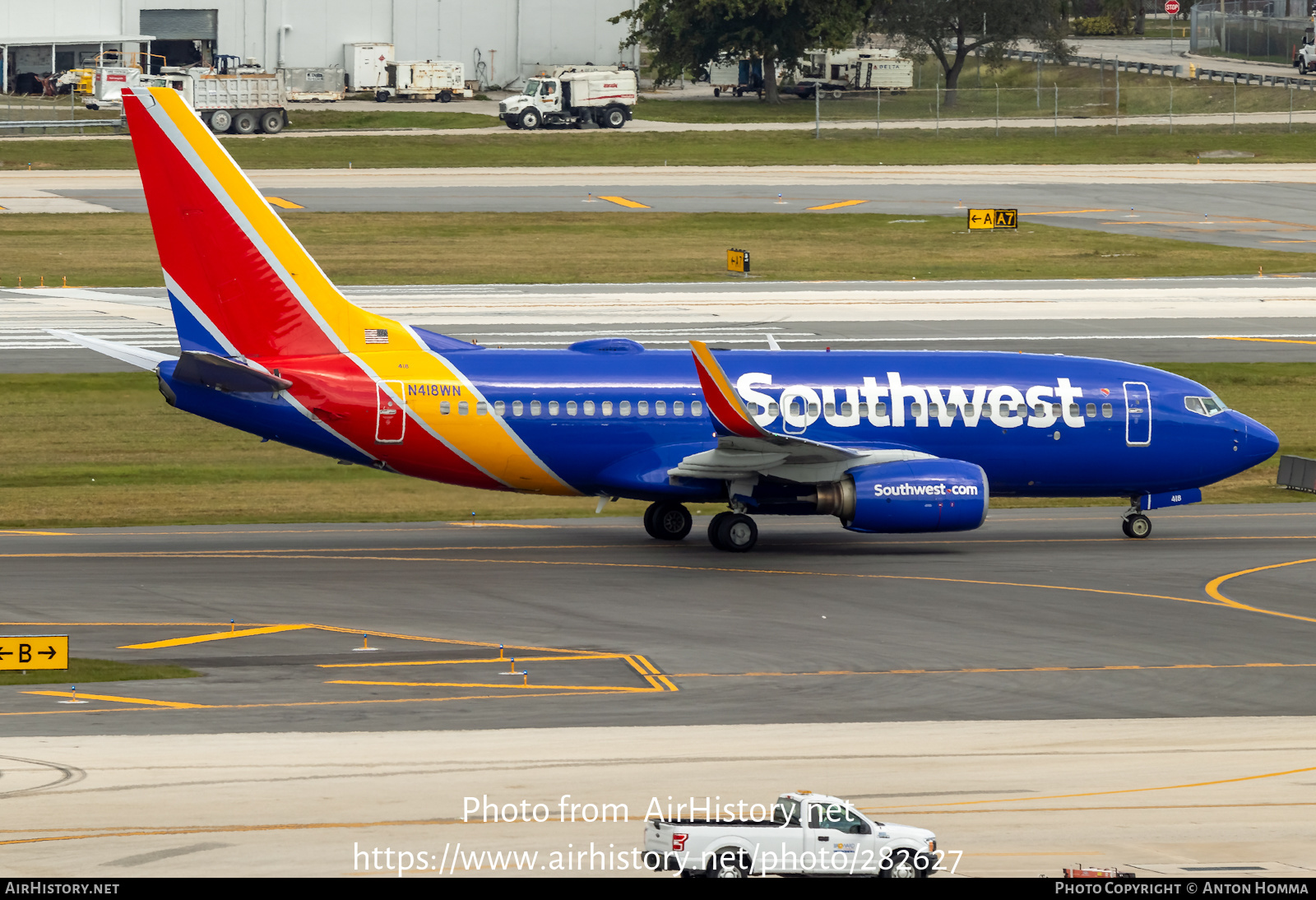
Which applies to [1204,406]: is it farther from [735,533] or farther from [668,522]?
[668,522]

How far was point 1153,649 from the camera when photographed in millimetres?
30781

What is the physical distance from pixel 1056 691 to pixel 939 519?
937 cm

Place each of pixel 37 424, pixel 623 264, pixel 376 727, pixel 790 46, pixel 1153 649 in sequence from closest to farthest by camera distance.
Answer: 1. pixel 376 727
2. pixel 1153 649
3. pixel 37 424
4. pixel 623 264
5. pixel 790 46

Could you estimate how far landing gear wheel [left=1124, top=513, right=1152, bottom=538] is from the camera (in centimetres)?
4131

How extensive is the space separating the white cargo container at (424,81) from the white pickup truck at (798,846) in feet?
447

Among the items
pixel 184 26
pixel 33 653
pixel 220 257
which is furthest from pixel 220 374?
pixel 184 26

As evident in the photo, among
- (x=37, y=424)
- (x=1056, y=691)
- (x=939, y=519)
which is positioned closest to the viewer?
(x=1056, y=691)

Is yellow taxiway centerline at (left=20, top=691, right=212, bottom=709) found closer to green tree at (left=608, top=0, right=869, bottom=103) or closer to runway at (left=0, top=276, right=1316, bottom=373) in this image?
runway at (left=0, top=276, right=1316, bottom=373)

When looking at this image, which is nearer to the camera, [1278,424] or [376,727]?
[376,727]

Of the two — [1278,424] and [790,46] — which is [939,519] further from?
[790,46]

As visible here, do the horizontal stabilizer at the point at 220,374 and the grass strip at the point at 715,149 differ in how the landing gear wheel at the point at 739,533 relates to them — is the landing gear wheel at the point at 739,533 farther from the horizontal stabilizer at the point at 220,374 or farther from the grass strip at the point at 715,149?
the grass strip at the point at 715,149

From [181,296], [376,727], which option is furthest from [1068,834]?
[181,296]

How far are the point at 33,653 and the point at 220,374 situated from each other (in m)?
9.26

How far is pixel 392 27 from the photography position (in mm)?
151875
